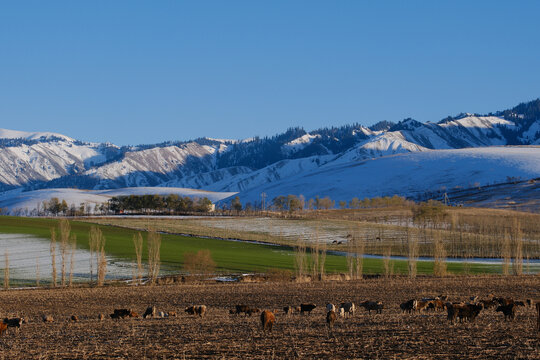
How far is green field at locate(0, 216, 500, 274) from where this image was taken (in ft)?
274

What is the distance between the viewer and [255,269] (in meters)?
80.8

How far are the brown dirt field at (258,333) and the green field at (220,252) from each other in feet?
98.4

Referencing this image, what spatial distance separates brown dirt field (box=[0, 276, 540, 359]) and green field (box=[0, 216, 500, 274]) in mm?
29982

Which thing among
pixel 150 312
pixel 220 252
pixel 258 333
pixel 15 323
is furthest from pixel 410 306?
pixel 220 252

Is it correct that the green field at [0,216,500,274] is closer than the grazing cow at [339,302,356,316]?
No

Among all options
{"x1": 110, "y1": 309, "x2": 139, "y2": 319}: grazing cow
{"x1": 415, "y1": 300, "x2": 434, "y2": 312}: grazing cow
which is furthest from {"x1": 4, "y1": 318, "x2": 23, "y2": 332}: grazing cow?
{"x1": 415, "y1": 300, "x2": 434, "y2": 312}: grazing cow

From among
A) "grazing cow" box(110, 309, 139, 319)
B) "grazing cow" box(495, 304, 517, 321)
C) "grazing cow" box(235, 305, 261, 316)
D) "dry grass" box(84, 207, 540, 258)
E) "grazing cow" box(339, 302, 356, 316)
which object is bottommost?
"grazing cow" box(110, 309, 139, 319)

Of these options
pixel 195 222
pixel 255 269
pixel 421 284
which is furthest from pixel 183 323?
pixel 195 222

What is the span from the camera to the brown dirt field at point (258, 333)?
75.3ft

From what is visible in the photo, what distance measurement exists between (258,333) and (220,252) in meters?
70.5

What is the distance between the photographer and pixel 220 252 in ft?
323

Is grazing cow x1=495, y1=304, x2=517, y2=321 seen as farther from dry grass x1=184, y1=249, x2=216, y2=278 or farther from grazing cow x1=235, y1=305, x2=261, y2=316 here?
dry grass x1=184, y1=249, x2=216, y2=278

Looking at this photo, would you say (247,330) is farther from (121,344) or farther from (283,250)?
(283,250)

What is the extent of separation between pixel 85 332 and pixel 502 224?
11841 cm
